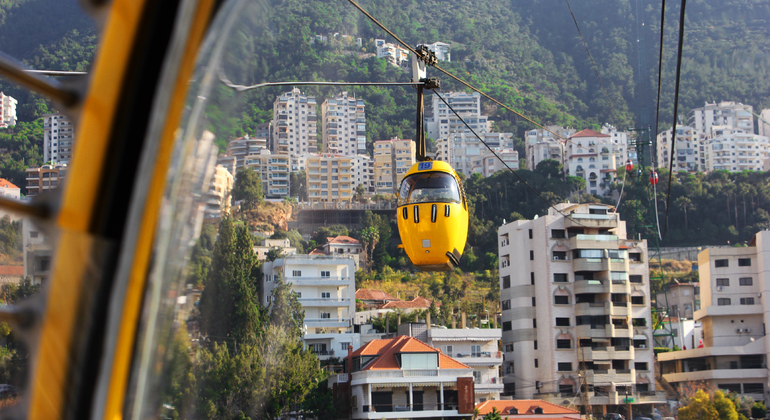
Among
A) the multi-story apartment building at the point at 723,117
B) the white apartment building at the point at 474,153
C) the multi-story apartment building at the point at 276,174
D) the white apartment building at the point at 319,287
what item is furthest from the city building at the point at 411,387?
the multi-story apartment building at the point at 723,117

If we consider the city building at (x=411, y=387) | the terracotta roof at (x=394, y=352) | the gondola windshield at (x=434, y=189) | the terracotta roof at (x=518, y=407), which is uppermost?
the gondola windshield at (x=434, y=189)

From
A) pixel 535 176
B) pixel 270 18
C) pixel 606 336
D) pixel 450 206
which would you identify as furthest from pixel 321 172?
pixel 270 18

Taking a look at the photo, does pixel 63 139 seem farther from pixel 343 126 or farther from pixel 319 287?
pixel 343 126

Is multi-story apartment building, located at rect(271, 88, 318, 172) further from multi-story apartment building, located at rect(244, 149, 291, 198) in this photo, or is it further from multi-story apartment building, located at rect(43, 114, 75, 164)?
multi-story apartment building, located at rect(43, 114, 75, 164)

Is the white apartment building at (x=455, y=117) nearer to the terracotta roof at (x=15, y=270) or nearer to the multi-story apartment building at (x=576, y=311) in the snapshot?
the multi-story apartment building at (x=576, y=311)

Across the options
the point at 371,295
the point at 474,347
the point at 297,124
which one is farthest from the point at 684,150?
the point at 474,347

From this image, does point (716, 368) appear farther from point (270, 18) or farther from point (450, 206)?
point (270, 18)
